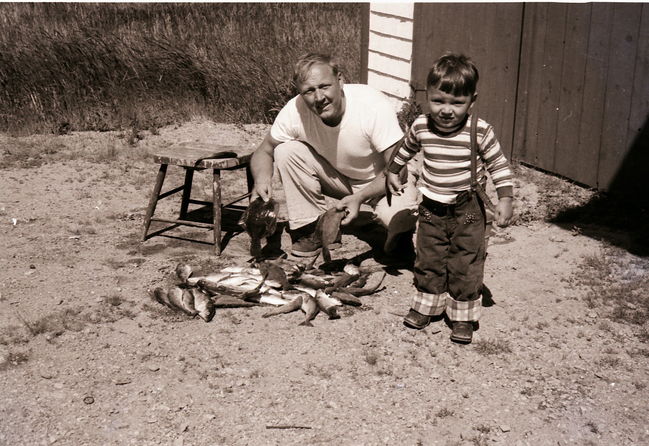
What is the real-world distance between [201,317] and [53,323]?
89 cm

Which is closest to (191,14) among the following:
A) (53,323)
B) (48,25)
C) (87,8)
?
(87,8)

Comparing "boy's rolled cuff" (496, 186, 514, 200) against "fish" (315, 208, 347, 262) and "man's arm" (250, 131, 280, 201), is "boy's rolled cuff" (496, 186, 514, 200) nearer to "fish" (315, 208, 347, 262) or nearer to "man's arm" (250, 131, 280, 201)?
"fish" (315, 208, 347, 262)

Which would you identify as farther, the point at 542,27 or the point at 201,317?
the point at 542,27

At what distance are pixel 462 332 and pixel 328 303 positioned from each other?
86 centimetres

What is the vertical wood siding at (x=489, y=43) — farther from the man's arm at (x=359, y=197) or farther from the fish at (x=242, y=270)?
the fish at (x=242, y=270)

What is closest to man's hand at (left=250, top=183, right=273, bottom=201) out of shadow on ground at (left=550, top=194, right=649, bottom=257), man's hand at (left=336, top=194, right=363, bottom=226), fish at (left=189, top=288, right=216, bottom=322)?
man's hand at (left=336, top=194, right=363, bottom=226)

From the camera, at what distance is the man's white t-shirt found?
504 centimetres

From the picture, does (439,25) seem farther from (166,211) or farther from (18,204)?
(18,204)

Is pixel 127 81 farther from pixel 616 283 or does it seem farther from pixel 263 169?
pixel 616 283

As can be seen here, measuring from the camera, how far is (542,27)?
7059 millimetres

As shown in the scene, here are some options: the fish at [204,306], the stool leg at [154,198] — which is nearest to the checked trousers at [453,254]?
the fish at [204,306]

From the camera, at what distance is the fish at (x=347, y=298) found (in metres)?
4.76

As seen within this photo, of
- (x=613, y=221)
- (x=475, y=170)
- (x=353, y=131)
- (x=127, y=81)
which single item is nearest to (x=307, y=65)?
(x=353, y=131)

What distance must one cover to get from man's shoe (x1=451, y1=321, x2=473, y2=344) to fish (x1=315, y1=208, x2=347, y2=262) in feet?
2.96
